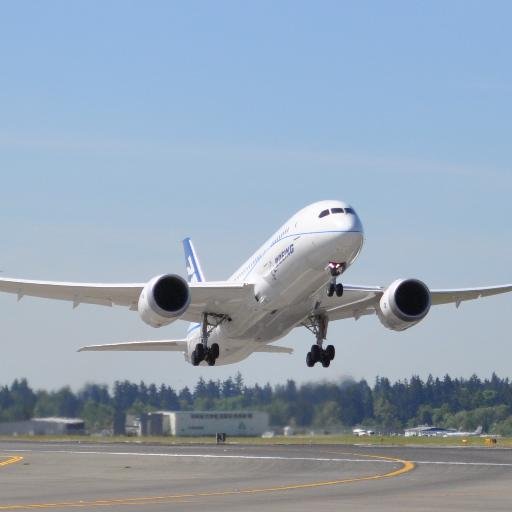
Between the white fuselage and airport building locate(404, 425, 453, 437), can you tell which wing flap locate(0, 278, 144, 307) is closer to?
the white fuselage

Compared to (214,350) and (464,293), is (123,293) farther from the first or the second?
(464,293)

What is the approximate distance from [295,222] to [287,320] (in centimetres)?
516

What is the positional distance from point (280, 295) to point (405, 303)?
628 centimetres

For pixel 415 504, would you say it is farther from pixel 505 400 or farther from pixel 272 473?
pixel 505 400

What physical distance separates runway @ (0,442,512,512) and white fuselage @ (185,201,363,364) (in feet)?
16.1

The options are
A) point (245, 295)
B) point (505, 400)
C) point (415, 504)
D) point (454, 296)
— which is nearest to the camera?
point (415, 504)

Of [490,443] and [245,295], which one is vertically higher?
[245,295]

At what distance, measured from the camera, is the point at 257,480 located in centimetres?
3341

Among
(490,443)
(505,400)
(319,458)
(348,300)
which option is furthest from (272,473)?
(505,400)

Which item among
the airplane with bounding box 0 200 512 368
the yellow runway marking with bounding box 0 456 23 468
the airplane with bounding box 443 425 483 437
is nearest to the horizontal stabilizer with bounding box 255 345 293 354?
the airplane with bounding box 0 200 512 368

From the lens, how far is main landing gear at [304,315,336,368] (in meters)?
49.2

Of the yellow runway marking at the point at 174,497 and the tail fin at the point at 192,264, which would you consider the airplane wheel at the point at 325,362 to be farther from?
the tail fin at the point at 192,264

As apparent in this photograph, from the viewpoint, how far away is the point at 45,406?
6681 centimetres

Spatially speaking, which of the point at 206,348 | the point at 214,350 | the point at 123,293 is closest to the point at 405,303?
the point at 214,350
